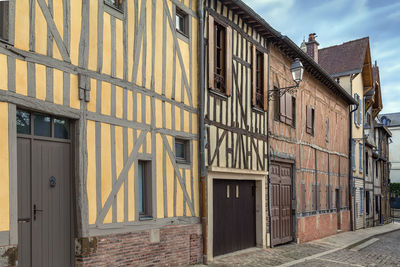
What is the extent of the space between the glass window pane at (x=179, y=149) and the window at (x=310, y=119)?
7.86 metres

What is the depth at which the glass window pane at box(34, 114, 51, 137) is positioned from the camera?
556 cm

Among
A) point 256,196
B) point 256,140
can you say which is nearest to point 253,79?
point 256,140

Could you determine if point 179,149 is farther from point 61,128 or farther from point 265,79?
point 265,79

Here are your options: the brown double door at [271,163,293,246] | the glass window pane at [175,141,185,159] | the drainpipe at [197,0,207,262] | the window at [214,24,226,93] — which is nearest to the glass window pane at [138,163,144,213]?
the glass window pane at [175,141,185,159]

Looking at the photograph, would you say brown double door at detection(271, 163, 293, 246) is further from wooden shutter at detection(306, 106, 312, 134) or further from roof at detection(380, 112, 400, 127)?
roof at detection(380, 112, 400, 127)

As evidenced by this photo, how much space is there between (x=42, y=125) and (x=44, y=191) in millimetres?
841

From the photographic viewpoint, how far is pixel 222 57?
9914 mm

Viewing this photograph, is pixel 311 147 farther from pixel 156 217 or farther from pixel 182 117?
pixel 156 217

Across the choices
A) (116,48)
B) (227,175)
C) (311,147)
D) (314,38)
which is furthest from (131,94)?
(314,38)

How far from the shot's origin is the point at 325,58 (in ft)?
79.4

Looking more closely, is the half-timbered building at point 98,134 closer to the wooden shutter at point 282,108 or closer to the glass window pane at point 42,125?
the glass window pane at point 42,125

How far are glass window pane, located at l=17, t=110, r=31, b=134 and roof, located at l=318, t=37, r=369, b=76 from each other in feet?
63.8

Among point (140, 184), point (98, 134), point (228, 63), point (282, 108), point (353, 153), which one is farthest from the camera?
point (353, 153)

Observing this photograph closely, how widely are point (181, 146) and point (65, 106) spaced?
317cm
